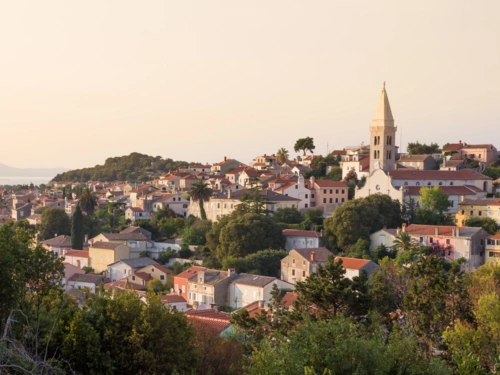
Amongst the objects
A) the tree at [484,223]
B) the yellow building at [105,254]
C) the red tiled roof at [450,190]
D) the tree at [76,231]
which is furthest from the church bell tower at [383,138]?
the tree at [76,231]

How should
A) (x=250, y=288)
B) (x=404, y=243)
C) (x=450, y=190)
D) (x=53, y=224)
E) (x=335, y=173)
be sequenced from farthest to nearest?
(x=335, y=173) < (x=53, y=224) < (x=450, y=190) < (x=404, y=243) < (x=250, y=288)

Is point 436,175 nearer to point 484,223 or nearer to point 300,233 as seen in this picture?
point 484,223

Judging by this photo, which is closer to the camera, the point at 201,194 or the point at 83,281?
the point at 83,281

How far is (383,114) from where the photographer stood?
6500cm

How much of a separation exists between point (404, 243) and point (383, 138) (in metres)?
20.4

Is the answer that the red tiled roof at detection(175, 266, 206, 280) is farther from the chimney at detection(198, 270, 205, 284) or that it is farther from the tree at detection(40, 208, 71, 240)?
the tree at detection(40, 208, 71, 240)

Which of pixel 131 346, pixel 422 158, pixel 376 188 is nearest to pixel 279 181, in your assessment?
pixel 376 188

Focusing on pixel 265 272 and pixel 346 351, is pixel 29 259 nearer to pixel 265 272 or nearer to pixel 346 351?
pixel 346 351

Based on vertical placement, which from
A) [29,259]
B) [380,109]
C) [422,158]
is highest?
[380,109]

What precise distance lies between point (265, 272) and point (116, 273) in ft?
39.2

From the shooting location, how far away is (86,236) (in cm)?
6206

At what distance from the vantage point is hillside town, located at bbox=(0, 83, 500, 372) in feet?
144

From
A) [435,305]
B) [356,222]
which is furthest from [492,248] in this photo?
[435,305]

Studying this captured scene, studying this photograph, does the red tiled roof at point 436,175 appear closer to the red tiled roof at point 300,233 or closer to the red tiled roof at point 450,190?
the red tiled roof at point 450,190
